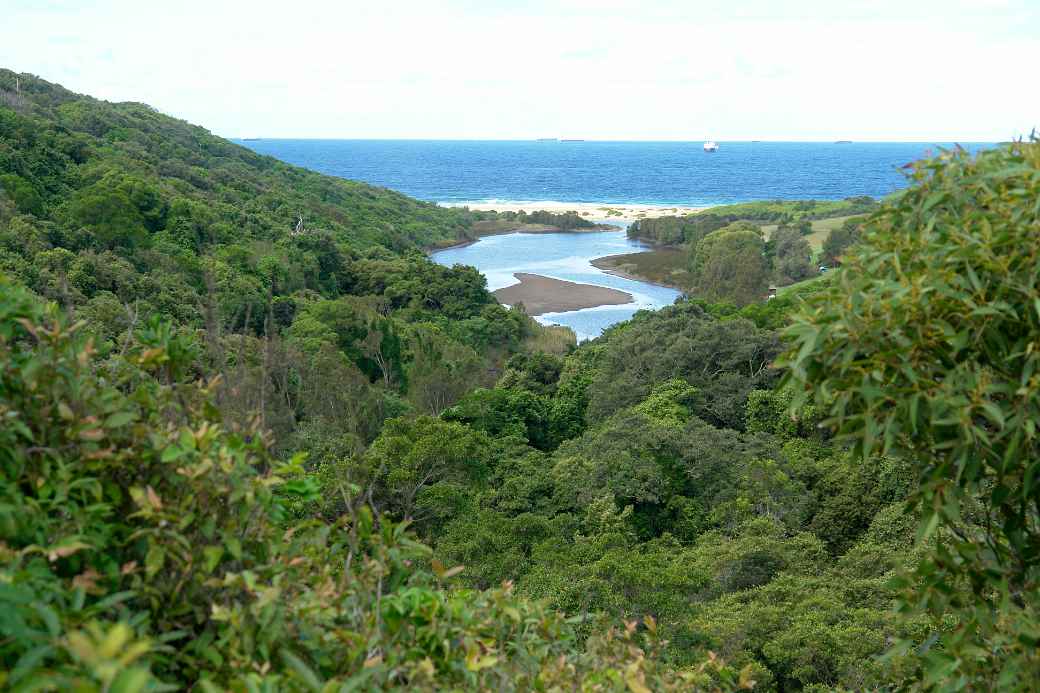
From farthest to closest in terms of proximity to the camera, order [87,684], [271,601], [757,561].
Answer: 1. [757,561]
2. [271,601]
3. [87,684]

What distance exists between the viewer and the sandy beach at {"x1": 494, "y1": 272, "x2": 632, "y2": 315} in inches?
1774

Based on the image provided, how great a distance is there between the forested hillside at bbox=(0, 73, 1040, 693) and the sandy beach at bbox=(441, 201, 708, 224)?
62.5 m

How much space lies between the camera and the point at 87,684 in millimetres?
1612

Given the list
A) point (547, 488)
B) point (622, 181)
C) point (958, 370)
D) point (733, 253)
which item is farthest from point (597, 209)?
point (958, 370)

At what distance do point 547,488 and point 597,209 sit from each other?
8622cm

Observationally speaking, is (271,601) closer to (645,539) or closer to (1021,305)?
(1021,305)

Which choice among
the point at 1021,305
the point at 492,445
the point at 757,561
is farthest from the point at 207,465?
the point at 492,445

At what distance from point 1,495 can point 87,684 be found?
2.96ft

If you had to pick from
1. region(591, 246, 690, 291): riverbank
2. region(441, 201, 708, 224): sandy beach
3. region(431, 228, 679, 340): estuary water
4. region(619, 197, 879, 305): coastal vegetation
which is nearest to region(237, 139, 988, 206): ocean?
region(441, 201, 708, 224): sandy beach

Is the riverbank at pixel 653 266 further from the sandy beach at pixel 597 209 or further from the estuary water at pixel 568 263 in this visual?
the sandy beach at pixel 597 209

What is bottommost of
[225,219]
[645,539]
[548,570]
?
[645,539]

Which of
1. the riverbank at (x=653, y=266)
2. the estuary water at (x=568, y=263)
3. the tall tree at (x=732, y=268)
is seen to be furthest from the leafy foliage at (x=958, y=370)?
the riverbank at (x=653, y=266)

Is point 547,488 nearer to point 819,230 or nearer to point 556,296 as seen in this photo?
point 556,296

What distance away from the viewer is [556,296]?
47.4 metres
